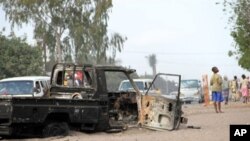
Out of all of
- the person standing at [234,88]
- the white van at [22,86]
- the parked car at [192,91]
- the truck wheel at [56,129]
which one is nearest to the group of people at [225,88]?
the person standing at [234,88]

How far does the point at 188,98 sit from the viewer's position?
40.8 meters

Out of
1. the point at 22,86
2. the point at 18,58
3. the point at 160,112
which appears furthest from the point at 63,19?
the point at 160,112

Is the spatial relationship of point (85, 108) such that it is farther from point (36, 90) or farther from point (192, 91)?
point (192, 91)

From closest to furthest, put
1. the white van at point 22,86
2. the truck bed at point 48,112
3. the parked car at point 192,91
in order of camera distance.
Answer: the truck bed at point 48,112 → the white van at point 22,86 → the parked car at point 192,91

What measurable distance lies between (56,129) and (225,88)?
2011cm

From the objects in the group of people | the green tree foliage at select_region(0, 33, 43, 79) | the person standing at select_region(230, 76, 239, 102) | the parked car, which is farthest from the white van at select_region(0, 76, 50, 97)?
the green tree foliage at select_region(0, 33, 43, 79)

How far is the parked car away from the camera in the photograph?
134 ft

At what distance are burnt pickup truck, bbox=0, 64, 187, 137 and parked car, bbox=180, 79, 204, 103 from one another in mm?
25231

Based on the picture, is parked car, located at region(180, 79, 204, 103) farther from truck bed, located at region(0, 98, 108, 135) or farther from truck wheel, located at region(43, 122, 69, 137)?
truck wheel, located at region(43, 122, 69, 137)

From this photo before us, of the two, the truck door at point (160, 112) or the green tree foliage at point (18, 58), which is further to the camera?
the green tree foliage at point (18, 58)

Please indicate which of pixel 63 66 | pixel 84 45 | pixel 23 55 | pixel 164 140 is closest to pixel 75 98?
pixel 63 66

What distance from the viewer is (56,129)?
14234 millimetres

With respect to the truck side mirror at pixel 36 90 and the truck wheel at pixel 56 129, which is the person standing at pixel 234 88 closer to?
the truck side mirror at pixel 36 90

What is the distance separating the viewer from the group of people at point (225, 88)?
70.2 feet
